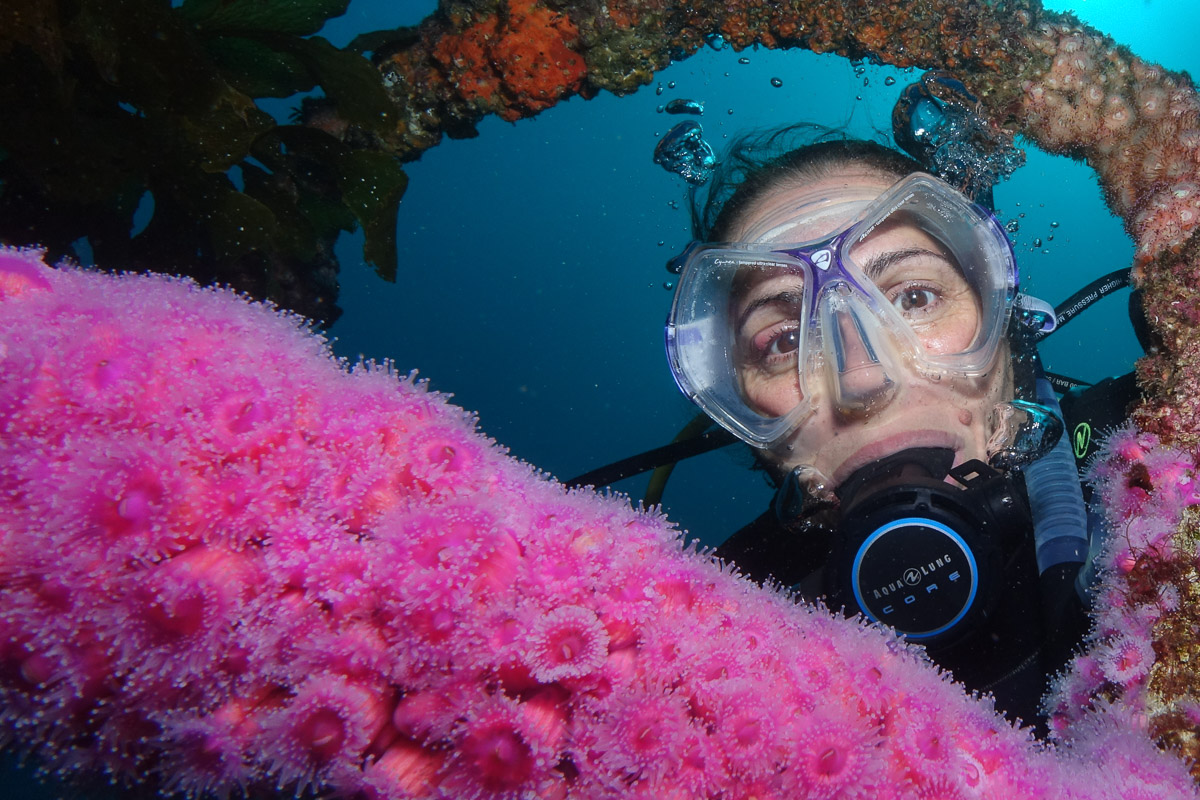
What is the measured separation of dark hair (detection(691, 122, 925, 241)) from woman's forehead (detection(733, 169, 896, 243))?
3.5 inches

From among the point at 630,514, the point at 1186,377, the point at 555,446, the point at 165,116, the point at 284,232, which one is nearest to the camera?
the point at 630,514

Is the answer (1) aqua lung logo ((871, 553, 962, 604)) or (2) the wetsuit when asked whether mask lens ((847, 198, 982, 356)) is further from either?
(1) aqua lung logo ((871, 553, 962, 604))

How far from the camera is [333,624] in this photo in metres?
1.03

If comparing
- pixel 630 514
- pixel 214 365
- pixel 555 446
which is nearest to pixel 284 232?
pixel 214 365

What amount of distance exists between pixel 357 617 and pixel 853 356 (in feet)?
8.67

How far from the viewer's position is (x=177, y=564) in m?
1.01

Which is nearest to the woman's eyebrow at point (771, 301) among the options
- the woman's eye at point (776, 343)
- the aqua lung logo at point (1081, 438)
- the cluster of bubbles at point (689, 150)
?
the woman's eye at point (776, 343)

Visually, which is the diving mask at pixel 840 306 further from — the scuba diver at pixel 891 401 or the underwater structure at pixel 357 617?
the underwater structure at pixel 357 617

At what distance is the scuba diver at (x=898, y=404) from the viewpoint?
7.89 ft

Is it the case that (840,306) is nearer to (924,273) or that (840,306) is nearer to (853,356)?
(853,356)

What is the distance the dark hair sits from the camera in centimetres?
383

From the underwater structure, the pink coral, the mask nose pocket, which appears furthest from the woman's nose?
the pink coral

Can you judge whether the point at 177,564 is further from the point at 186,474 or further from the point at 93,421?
the point at 93,421

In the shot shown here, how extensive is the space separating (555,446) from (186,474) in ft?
306
